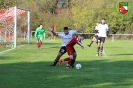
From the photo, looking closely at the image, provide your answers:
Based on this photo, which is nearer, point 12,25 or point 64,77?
point 64,77

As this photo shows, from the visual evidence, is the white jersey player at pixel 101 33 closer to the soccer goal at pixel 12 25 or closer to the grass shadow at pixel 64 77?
the grass shadow at pixel 64 77

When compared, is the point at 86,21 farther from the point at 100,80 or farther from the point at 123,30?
the point at 100,80

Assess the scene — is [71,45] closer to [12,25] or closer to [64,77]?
[64,77]

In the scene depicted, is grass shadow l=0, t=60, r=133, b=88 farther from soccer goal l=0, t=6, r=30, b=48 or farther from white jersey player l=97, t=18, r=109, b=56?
soccer goal l=0, t=6, r=30, b=48

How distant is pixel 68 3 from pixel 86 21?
15.0 meters

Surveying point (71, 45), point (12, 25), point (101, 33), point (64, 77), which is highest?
point (12, 25)


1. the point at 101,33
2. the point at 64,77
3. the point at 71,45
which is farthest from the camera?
the point at 101,33

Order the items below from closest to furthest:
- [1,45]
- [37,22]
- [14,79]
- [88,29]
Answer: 1. [14,79]
2. [1,45]
3. [88,29]
4. [37,22]

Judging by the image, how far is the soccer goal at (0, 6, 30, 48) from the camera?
32.2 m

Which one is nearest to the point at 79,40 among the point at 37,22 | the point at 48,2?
the point at 37,22

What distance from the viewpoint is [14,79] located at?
11977 millimetres

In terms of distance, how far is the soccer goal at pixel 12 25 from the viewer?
32156 mm

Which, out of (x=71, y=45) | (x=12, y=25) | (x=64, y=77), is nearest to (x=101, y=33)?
(x=71, y=45)

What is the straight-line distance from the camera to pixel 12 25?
33.3 metres
